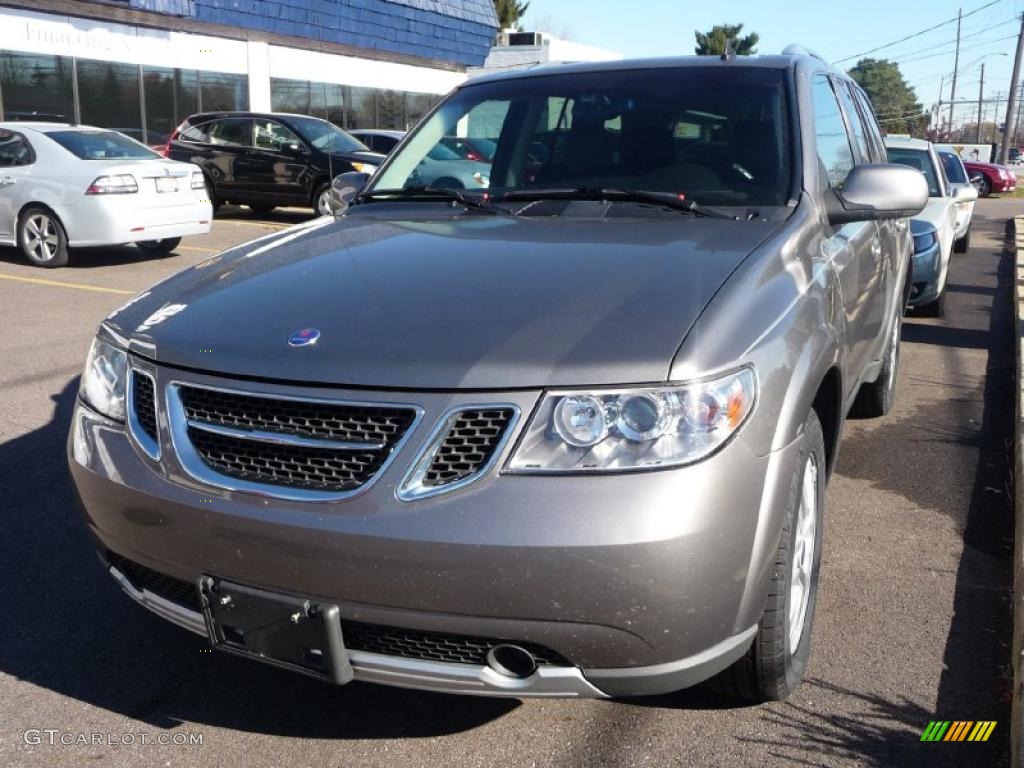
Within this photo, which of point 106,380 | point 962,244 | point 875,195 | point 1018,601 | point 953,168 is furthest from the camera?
point 962,244

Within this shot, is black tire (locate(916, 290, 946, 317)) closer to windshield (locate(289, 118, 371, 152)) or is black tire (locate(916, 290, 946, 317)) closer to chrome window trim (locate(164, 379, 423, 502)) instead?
chrome window trim (locate(164, 379, 423, 502))

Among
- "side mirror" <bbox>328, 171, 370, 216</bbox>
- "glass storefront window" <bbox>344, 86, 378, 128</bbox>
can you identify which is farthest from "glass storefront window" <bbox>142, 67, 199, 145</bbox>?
"side mirror" <bbox>328, 171, 370, 216</bbox>

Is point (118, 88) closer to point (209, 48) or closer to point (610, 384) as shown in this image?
point (209, 48)

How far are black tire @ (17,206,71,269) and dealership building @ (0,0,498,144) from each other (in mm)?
7051

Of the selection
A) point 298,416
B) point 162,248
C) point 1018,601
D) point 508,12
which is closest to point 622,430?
point 298,416

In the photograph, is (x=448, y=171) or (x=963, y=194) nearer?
(x=448, y=171)

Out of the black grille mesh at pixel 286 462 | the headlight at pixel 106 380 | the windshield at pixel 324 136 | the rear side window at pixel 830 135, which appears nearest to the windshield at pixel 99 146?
the windshield at pixel 324 136

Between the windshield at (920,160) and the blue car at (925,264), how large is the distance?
1.45m

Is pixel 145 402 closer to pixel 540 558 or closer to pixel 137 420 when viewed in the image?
pixel 137 420

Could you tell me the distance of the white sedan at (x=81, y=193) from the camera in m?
10.8

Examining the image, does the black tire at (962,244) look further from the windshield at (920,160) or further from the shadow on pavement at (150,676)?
the shadow on pavement at (150,676)

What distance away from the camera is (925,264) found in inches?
334

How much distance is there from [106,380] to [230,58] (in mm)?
20735

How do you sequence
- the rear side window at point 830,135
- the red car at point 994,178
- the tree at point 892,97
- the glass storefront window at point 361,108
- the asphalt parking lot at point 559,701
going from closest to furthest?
the asphalt parking lot at point 559,701
the rear side window at point 830,135
the glass storefront window at point 361,108
the red car at point 994,178
the tree at point 892,97
